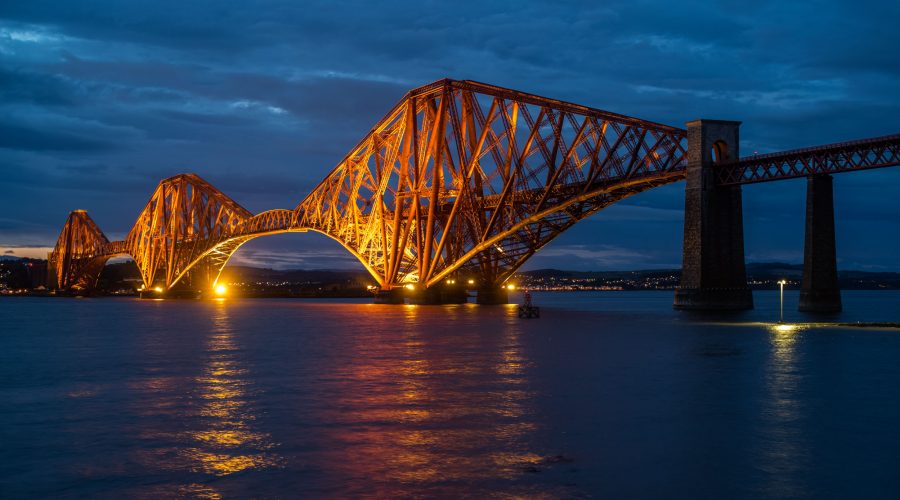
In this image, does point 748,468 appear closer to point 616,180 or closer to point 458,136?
point 616,180

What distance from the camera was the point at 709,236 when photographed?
212ft

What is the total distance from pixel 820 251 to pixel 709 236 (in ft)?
29.3

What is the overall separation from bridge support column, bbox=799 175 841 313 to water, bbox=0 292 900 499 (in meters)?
19.7

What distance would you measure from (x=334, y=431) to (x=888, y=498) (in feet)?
34.3

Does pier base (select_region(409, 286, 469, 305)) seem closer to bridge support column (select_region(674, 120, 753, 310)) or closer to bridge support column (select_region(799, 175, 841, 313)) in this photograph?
bridge support column (select_region(674, 120, 753, 310))

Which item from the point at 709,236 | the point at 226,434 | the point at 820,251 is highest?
the point at 709,236

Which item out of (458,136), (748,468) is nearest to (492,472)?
(748,468)

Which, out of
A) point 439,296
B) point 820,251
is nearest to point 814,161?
point 820,251

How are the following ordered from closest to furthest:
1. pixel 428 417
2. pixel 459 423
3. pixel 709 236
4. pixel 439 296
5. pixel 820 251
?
pixel 459 423 < pixel 428 417 < pixel 820 251 < pixel 709 236 < pixel 439 296

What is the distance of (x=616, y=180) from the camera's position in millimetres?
76750

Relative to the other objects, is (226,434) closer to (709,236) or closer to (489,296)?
(709,236)

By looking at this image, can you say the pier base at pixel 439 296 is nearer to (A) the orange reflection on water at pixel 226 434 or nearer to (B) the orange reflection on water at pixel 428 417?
(B) the orange reflection on water at pixel 428 417

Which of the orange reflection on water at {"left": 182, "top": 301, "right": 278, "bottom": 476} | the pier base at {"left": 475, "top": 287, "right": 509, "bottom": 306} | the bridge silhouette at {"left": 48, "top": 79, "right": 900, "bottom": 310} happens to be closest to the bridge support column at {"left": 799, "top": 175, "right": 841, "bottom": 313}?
the bridge silhouette at {"left": 48, "top": 79, "right": 900, "bottom": 310}

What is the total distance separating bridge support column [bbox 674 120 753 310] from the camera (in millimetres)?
64812
